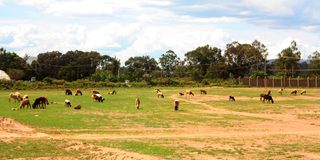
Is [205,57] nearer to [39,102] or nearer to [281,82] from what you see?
[281,82]

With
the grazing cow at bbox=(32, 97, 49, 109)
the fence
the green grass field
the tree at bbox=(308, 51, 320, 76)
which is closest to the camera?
the green grass field

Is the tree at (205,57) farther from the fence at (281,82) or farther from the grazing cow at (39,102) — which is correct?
the grazing cow at (39,102)

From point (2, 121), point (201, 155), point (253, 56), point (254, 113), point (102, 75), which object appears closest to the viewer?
point (201, 155)

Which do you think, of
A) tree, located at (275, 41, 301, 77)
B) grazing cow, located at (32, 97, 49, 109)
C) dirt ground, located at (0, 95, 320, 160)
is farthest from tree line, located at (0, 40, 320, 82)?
dirt ground, located at (0, 95, 320, 160)

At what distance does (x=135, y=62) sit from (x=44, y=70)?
28.3 m

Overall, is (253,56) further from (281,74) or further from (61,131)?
(61,131)

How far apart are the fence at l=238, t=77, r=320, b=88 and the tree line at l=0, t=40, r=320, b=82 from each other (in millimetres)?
4819

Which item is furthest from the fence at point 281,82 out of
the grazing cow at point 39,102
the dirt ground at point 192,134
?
the dirt ground at point 192,134

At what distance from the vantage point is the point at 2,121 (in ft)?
97.9

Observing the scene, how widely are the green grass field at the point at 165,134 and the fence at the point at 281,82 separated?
5948cm

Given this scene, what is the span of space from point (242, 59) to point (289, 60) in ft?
51.7

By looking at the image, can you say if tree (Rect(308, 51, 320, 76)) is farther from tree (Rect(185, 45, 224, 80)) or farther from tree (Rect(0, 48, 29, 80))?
tree (Rect(0, 48, 29, 80))

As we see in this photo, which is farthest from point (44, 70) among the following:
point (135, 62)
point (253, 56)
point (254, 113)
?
point (254, 113)

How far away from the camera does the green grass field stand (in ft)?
63.0
